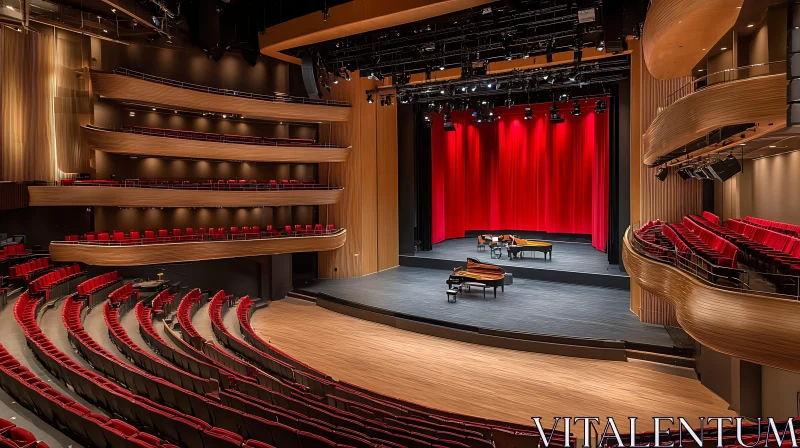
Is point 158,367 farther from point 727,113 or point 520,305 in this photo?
point 520,305

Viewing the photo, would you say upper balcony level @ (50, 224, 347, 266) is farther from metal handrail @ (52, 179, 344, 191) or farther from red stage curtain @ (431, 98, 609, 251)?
red stage curtain @ (431, 98, 609, 251)

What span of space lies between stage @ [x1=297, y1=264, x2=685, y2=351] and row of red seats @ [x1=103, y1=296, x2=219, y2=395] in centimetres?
511

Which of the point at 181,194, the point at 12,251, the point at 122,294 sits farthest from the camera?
the point at 181,194

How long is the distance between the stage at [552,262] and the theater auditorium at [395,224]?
87 millimetres

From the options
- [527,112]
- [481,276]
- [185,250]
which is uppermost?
[527,112]

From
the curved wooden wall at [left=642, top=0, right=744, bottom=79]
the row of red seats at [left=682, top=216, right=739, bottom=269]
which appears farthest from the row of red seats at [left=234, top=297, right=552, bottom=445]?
the curved wooden wall at [left=642, top=0, right=744, bottom=79]

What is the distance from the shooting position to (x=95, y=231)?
40.1ft

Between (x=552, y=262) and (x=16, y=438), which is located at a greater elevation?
(x=16, y=438)

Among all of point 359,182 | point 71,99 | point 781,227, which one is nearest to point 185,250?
point 71,99

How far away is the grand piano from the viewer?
11.5m

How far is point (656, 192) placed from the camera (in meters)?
9.54

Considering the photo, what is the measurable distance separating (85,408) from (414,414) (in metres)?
2.85

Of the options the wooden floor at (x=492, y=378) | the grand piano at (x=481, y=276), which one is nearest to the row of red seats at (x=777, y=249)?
the wooden floor at (x=492, y=378)

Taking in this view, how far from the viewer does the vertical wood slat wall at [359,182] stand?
14.4 m
